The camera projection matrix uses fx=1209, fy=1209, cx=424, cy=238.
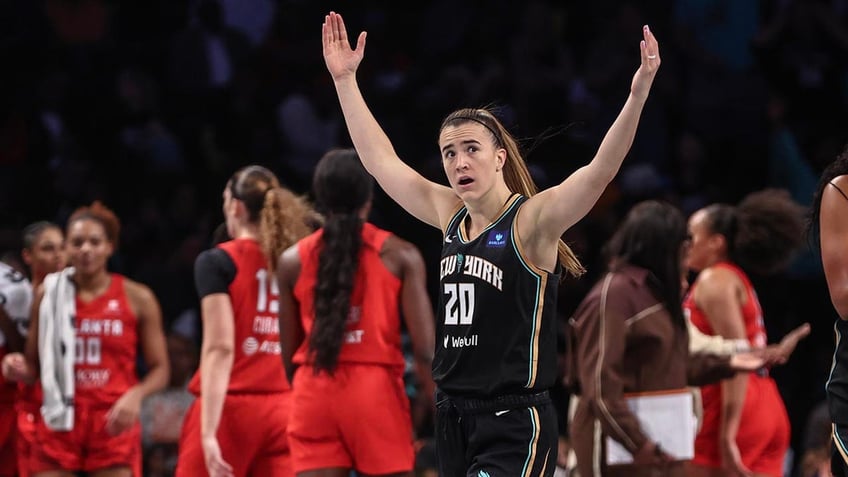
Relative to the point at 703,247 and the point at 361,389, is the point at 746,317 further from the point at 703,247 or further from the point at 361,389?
the point at 361,389

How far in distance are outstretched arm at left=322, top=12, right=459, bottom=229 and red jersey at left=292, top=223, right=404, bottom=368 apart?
903mm

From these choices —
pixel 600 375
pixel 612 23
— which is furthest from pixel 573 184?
pixel 612 23

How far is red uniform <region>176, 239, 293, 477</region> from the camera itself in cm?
526

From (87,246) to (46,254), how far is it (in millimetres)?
728

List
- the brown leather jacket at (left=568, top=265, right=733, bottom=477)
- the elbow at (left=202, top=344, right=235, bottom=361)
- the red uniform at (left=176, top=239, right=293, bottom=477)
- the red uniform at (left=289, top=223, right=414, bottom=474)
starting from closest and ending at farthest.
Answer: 1. the red uniform at (left=289, top=223, right=414, bottom=474)
2. the brown leather jacket at (left=568, top=265, right=733, bottom=477)
3. the elbow at (left=202, top=344, right=235, bottom=361)
4. the red uniform at (left=176, top=239, right=293, bottom=477)

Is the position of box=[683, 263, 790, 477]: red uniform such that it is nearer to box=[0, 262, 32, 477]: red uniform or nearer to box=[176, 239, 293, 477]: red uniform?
box=[176, 239, 293, 477]: red uniform

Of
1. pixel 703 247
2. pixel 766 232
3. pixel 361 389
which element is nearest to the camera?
pixel 361 389

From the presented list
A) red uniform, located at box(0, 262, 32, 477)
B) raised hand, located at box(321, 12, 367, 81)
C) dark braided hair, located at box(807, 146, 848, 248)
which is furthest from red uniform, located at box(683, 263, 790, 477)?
red uniform, located at box(0, 262, 32, 477)

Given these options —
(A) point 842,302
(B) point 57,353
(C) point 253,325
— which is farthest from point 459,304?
(B) point 57,353

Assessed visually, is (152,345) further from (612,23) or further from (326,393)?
(612,23)

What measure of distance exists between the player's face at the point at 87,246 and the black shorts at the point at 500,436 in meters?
2.93

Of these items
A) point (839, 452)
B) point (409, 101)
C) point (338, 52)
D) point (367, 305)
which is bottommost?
point (839, 452)

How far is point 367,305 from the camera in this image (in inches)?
192

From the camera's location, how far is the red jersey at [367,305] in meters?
4.84
